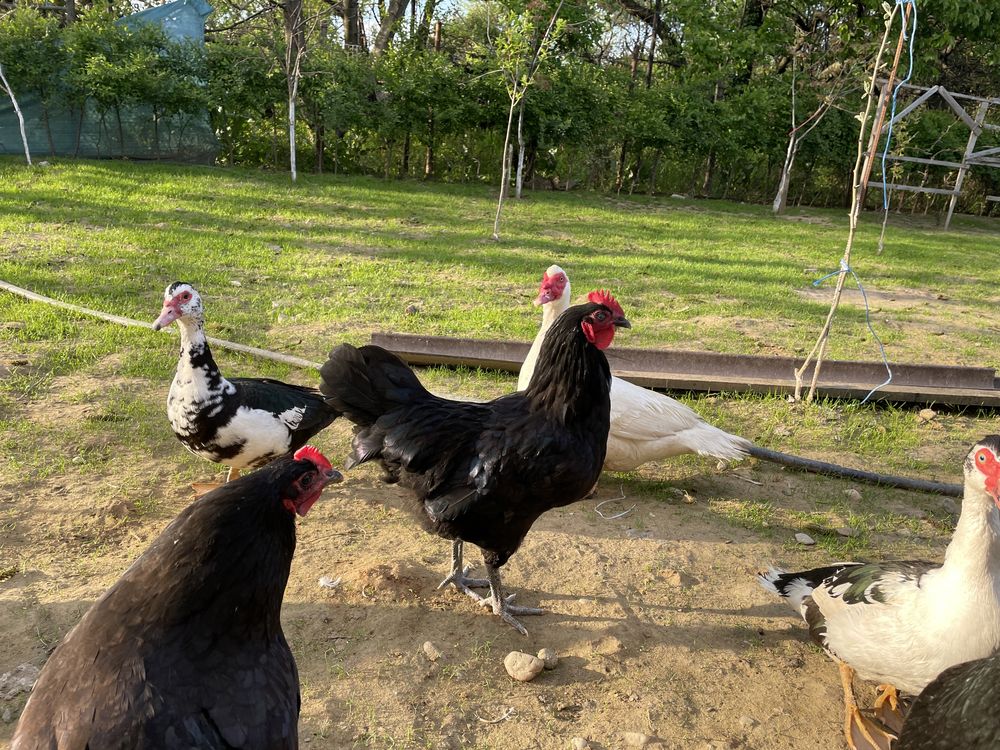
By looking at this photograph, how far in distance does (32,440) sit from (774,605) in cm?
483

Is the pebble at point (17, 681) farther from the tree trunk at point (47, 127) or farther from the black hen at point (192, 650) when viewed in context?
the tree trunk at point (47, 127)

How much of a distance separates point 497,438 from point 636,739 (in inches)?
57.1

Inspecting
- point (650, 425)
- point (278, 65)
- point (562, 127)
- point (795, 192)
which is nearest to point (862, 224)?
point (795, 192)

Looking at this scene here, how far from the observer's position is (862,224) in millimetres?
17719

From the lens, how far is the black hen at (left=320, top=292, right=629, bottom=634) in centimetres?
329

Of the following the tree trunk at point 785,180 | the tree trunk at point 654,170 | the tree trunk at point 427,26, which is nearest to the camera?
the tree trunk at point 785,180

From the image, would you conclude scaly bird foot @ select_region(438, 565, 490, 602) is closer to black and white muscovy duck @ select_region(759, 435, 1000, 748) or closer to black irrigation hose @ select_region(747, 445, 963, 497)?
black and white muscovy duck @ select_region(759, 435, 1000, 748)

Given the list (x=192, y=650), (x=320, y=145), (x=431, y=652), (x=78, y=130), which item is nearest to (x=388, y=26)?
(x=320, y=145)

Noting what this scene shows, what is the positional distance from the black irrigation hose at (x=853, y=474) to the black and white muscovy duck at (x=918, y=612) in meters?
1.74

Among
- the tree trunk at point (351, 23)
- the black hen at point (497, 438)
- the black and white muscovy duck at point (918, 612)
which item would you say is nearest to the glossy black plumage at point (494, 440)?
the black hen at point (497, 438)

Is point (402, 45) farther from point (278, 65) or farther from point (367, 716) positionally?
point (367, 716)

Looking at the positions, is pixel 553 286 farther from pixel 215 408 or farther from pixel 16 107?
pixel 16 107

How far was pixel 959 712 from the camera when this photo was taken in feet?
6.95

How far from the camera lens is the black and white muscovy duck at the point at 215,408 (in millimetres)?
3910
